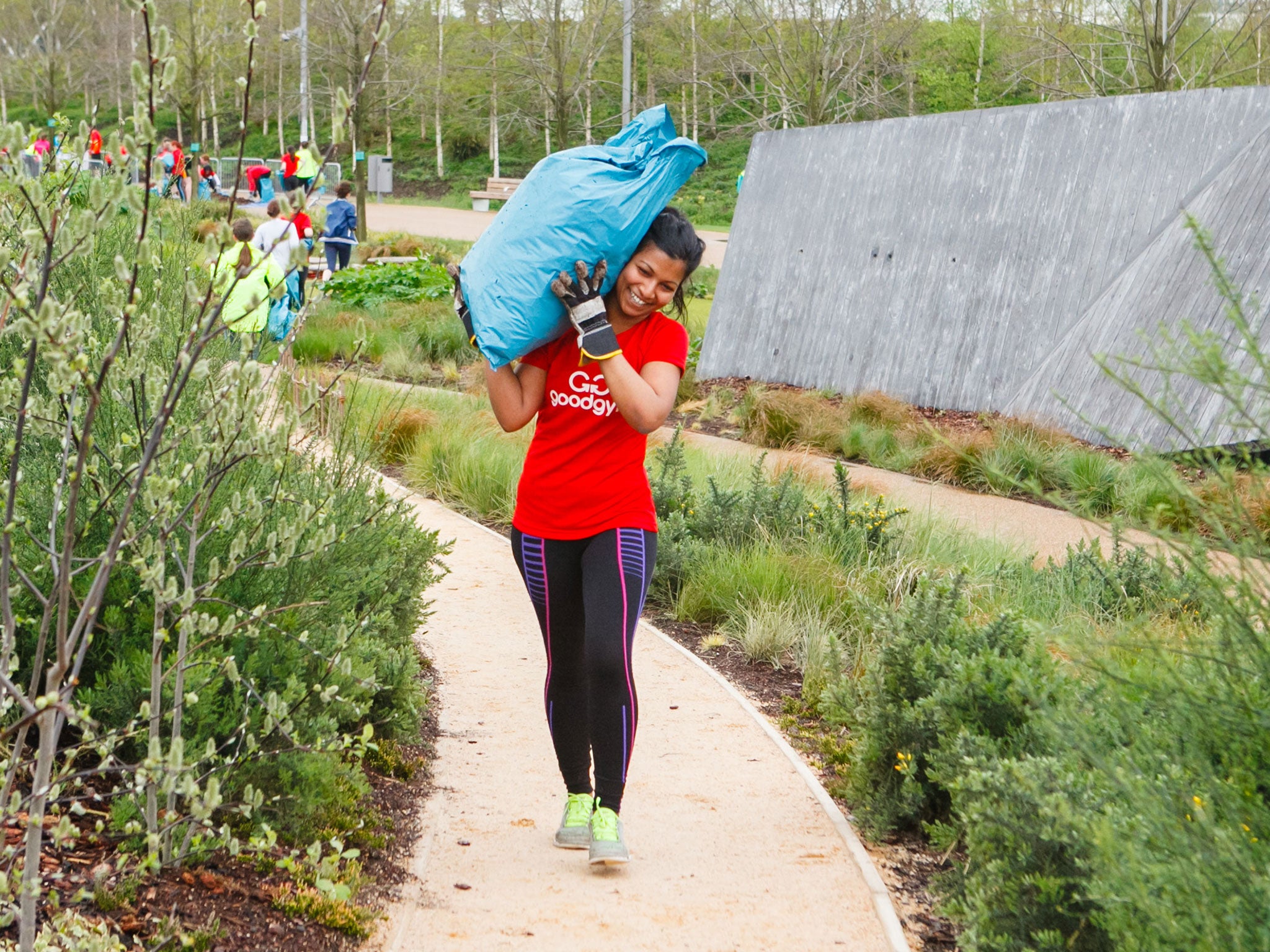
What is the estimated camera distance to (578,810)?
3516mm

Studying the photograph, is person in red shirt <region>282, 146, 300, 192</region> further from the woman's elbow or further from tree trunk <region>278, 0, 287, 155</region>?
the woman's elbow

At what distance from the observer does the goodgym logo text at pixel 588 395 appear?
3.31m

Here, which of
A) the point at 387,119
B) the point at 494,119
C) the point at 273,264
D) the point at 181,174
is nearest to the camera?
the point at 181,174

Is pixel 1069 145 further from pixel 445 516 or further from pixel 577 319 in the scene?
pixel 577 319

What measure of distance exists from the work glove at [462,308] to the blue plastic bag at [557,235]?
0.02 m

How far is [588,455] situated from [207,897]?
135 cm

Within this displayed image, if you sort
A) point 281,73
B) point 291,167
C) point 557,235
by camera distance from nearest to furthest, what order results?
point 557,235 → point 291,167 → point 281,73

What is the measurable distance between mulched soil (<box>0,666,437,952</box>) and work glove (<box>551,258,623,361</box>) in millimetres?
1432

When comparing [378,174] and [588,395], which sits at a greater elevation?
[378,174]

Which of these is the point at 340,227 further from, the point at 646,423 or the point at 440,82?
the point at 440,82

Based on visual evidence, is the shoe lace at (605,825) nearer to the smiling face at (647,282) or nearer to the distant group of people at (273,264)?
the smiling face at (647,282)

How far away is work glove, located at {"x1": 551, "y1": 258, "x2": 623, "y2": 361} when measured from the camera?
3.17 metres

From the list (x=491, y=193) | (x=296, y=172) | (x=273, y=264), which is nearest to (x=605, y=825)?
(x=273, y=264)

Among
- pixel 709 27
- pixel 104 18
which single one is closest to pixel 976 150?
pixel 709 27
